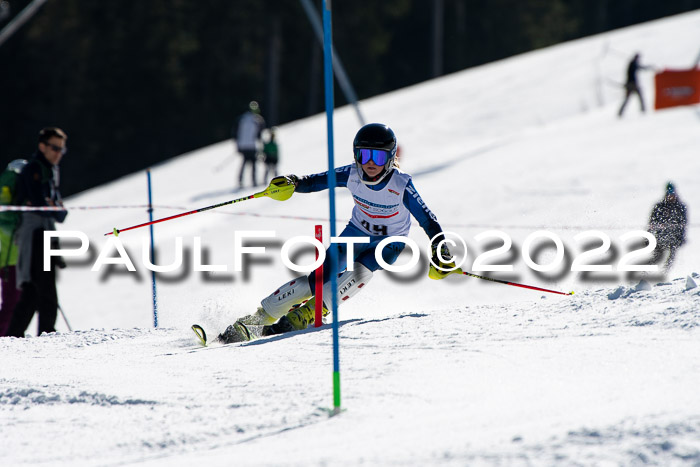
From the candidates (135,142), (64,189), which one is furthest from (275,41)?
(64,189)

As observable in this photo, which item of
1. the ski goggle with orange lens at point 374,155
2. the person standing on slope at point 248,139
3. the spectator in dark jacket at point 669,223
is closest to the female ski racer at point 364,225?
the ski goggle with orange lens at point 374,155

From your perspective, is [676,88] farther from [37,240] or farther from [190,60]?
[190,60]

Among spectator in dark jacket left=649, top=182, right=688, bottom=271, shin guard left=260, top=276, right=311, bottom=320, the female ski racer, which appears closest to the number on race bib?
the female ski racer

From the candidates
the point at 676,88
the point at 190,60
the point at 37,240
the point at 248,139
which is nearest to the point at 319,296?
the point at 37,240

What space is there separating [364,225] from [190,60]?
37420mm

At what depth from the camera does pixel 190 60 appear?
41.7 metres

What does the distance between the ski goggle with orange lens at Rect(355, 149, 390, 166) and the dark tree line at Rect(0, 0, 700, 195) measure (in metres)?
32.0

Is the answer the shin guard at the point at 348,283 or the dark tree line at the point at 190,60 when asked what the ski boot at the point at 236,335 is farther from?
the dark tree line at the point at 190,60

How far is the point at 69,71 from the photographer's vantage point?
38.3m

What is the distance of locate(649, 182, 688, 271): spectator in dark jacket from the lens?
7.31 m

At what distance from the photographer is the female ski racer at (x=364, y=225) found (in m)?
5.68

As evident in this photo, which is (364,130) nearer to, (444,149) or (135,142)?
(444,149)

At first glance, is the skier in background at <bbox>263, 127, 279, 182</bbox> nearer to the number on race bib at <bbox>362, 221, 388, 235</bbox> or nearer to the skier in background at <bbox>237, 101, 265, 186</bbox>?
the skier in background at <bbox>237, 101, 265, 186</bbox>

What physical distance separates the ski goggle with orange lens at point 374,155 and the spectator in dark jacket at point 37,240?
99.8 inches
